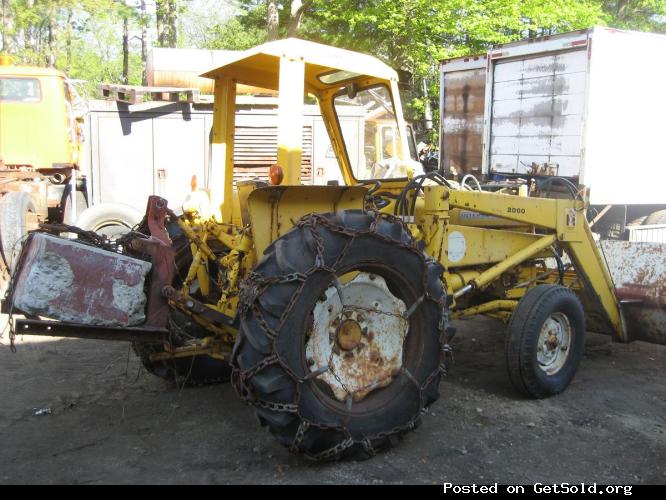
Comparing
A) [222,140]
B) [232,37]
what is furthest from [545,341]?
[232,37]

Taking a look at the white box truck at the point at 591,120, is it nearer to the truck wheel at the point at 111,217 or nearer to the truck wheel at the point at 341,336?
the truck wheel at the point at 111,217

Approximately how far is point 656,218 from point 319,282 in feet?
28.4

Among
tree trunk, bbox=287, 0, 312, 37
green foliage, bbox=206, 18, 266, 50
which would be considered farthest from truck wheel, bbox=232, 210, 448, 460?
green foliage, bbox=206, 18, 266, 50

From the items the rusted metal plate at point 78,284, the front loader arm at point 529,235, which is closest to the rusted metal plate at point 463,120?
the front loader arm at point 529,235

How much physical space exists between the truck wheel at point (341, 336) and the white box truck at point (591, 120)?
6221 mm

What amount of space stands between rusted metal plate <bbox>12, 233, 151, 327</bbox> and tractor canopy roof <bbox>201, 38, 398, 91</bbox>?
4.99ft

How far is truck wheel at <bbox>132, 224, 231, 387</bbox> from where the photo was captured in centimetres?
441

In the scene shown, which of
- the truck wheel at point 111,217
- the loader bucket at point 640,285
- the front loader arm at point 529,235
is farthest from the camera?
the truck wheel at point 111,217

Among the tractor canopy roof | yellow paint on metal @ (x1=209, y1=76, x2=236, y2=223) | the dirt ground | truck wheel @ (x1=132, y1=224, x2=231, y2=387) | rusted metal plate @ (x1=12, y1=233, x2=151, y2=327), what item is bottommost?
the dirt ground

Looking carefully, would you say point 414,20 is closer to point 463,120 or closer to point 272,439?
point 463,120

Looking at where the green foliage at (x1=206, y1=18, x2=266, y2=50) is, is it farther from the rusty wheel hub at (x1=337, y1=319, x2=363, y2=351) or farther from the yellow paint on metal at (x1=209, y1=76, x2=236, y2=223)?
the rusty wheel hub at (x1=337, y1=319, x2=363, y2=351)

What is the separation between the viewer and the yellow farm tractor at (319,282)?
11.0ft

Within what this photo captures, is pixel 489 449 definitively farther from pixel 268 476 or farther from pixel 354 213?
pixel 354 213

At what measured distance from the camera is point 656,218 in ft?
34.1
